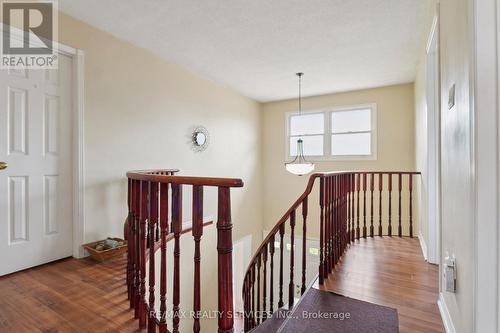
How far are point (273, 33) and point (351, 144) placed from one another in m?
3.20

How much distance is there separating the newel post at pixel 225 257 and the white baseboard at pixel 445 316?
1.37 m

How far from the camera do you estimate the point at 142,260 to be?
159cm

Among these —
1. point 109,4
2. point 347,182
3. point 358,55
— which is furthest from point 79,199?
point 358,55

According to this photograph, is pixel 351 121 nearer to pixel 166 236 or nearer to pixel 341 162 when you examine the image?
pixel 341 162

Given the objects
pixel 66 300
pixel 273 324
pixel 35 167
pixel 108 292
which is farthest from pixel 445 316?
pixel 35 167

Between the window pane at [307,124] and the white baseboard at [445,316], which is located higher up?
the window pane at [307,124]

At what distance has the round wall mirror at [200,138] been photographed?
4.36 meters

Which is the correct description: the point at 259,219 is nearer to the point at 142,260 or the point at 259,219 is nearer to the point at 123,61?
the point at 123,61

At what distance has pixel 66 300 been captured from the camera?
1891 mm

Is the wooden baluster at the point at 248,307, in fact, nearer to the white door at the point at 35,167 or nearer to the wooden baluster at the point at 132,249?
the wooden baluster at the point at 132,249

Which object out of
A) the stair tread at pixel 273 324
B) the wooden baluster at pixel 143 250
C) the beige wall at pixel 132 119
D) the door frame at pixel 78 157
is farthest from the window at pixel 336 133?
the wooden baluster at pixel 143 250

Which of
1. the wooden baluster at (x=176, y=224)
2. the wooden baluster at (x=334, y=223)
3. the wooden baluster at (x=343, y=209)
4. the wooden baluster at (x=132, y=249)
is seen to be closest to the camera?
the wooden baluster at (x=176, y=224)

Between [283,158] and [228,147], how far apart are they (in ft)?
5.15

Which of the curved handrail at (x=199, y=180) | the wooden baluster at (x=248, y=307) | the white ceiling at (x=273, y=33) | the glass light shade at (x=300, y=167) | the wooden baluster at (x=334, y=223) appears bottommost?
the wooden baluster at (x=248, y=307)
